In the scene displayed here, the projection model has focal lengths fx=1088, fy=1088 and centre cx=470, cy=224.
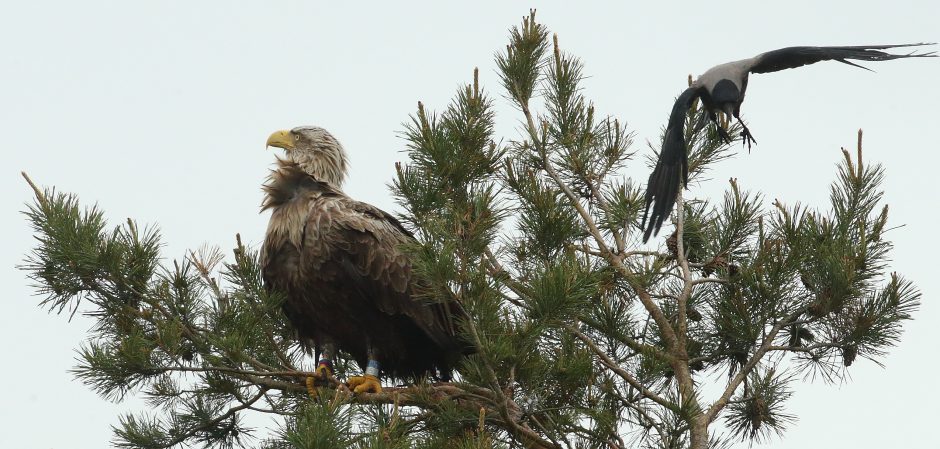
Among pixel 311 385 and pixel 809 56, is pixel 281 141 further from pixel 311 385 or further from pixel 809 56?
pixel 809 56

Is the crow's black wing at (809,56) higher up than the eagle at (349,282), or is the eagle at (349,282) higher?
the crow's black wing at (809,56)

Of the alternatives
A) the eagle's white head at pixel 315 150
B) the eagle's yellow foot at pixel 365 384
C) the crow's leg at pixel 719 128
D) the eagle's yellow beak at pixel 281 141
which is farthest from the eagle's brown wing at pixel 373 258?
the crow's leg at pixel 719 128

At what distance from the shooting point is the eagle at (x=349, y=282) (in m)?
5.48

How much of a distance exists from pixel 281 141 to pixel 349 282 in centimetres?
137

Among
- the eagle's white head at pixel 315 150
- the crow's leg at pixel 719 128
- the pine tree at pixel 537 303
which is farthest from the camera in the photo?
the eagle's white head at pixel 315 150

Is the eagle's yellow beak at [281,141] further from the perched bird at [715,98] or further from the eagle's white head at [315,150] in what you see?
the perched bird at [715,98]

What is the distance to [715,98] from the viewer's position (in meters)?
5.67

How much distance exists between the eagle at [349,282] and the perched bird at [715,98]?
1.13 meters

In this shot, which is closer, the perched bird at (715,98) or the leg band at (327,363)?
the perched bird at (715,98)

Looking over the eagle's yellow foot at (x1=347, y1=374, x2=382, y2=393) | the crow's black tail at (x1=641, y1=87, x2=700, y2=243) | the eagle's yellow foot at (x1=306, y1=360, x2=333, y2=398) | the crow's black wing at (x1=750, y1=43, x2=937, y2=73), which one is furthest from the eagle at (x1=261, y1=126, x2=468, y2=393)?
the crow's black wing at (x1=750, y1=43, x2=937, y2=73)

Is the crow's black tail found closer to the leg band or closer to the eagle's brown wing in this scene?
the eagle's brown wing

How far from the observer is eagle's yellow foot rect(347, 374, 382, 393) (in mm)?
5387

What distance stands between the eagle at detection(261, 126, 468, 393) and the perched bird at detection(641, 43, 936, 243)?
3.72ft

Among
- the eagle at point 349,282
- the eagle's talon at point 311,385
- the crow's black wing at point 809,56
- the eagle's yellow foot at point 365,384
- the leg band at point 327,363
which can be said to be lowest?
the eagle's talon at point 311,385
